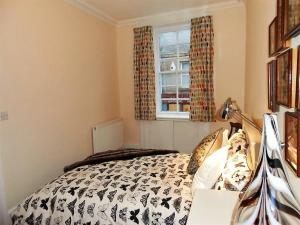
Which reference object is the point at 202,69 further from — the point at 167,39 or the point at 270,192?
the point at 270,192

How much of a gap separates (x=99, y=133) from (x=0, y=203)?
1673mm

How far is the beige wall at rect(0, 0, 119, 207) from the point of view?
7.72 feet

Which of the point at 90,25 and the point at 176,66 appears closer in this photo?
the point at 90,25


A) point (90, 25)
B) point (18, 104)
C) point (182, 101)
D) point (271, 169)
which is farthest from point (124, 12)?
point (271, 169)

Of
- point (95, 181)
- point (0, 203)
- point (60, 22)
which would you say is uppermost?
point (60, 22)

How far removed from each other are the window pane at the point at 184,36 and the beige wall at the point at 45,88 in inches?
53.2

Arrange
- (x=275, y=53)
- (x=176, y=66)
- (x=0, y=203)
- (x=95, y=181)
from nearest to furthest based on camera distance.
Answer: (x=275, y=53), (x=95, y=181), (x=0, y=203), (x=176, y=66)

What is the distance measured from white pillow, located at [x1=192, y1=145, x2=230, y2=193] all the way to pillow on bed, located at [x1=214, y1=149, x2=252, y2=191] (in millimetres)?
35

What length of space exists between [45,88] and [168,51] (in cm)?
225

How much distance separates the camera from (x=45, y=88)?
2.76 metres


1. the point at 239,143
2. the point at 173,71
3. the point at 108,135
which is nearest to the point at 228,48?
the point at 173,71

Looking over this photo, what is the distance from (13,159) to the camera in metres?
2.37

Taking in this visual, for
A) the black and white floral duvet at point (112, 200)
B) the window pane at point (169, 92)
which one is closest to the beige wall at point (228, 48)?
the window pane at point (169, 92)

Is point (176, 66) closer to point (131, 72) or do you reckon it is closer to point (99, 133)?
point (131, 72)
